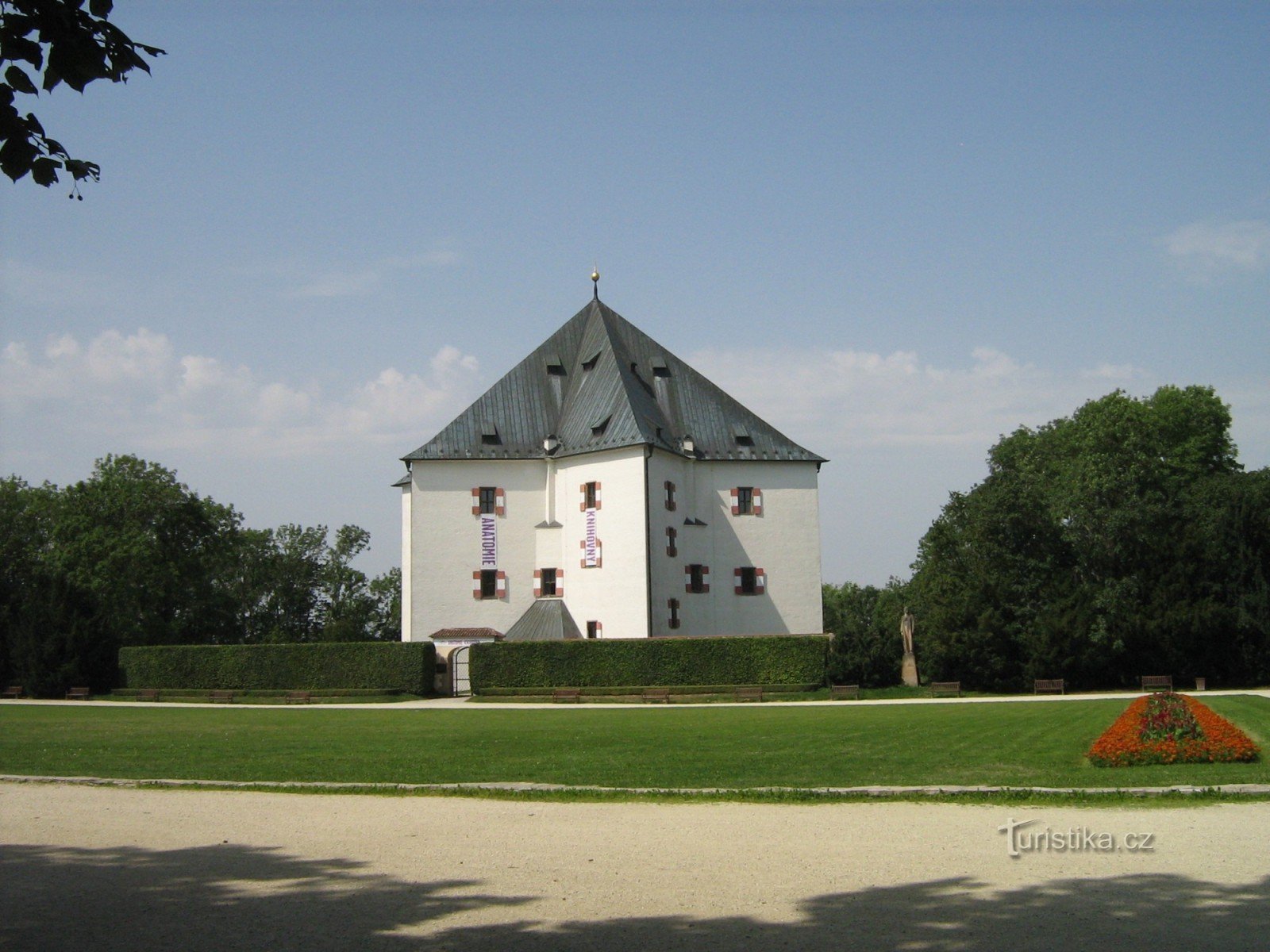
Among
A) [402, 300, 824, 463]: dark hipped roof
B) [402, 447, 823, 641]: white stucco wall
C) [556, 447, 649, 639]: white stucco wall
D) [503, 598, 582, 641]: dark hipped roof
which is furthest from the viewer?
[402, 300, 824, 463]: dark hipped roof

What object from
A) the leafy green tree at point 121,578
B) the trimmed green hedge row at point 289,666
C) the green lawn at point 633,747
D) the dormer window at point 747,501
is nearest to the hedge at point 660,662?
the trimmed green hedge row at point 289,666

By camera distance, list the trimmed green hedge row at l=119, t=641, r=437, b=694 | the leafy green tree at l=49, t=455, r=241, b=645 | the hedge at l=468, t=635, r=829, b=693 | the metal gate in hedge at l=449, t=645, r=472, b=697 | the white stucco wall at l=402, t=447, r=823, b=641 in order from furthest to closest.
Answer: the leafy green tree at l=49, t=455, r=241, b=645, the white stucco wall at l=402, t=447, r=823, b=641, the metal gate in hedge at l=449, t=645, r=472, b=697, the trimmed green hedge row at l=119, t=641, r=437, b=694, the hedge at l=468, t=635, r=829, b=693

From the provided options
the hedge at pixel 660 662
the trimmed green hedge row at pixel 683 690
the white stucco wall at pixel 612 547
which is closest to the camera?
the trimmed green hedge row at pixel 683 690

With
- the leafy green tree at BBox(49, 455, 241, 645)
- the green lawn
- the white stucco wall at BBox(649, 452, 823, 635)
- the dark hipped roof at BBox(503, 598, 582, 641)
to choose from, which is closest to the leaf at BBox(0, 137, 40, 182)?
the green lawn

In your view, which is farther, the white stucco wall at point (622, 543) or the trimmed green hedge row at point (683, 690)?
the white stucco wall at point (622, 543)

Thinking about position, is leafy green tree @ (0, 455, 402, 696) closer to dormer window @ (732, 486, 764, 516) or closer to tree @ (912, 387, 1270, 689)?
dormer window @ (732, 486, 764, 516)

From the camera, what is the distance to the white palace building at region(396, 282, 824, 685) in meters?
51.6

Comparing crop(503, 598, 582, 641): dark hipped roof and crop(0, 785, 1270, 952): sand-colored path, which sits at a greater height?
crop(503, 598, 582, 641): dark hipped roof

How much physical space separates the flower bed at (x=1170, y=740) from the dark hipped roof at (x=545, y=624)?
34734 millimetres

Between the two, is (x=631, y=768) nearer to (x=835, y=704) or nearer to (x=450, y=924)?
(x=450, y=924)

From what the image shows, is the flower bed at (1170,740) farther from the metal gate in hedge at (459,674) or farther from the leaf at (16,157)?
the metal gate in hedge at (459,674)

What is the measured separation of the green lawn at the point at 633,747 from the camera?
15.7 m

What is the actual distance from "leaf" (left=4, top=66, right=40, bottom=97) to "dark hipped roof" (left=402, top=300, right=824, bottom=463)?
146 feet

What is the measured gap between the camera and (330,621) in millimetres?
95625
